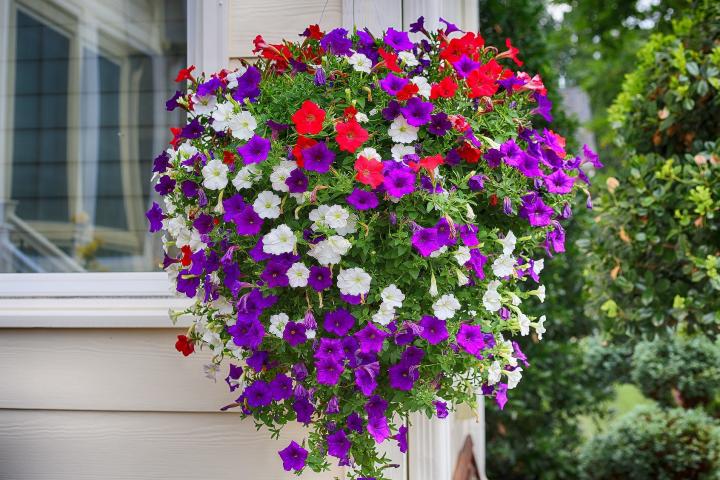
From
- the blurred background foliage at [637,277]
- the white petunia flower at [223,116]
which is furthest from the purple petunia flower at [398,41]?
the blurred background foliage at [637,277]

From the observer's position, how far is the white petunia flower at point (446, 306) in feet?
3.94

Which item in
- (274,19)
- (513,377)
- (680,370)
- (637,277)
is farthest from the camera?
(680,370)

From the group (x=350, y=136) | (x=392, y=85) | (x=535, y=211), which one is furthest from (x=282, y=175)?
(x=535, y=211)

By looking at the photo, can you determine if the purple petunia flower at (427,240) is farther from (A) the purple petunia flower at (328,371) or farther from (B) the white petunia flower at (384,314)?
(A) the purple petunia flower at (328,371)

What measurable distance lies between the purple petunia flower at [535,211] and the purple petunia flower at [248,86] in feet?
1.74

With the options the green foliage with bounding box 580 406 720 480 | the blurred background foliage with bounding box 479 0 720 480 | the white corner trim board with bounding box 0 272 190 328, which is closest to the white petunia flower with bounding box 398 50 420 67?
the white corner trim board with bounding box 0 272 190 328

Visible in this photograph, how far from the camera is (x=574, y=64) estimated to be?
29.4ft

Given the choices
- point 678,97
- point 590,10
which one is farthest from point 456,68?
point 590,10

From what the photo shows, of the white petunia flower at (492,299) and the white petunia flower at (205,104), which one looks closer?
the white petunia flower at (492,299)

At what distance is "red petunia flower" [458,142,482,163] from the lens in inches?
49.2

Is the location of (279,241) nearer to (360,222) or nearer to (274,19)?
(360,222)

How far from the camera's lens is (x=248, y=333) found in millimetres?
1213

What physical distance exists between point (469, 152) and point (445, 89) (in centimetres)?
12

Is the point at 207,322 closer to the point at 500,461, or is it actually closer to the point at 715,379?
the point at 500,461
